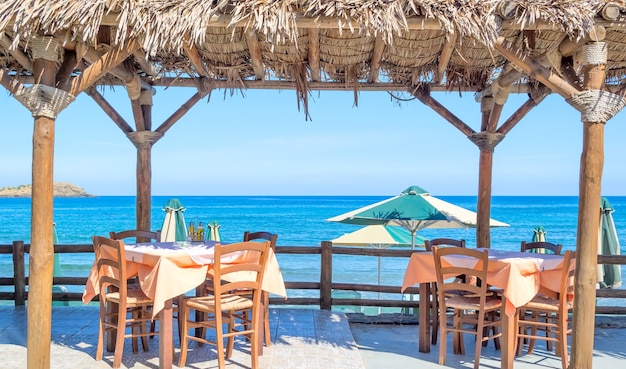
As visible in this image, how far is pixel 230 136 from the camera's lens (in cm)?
4178

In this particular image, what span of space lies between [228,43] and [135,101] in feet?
5.12

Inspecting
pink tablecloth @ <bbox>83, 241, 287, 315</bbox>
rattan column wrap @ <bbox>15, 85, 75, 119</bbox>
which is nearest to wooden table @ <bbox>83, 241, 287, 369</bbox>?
pink tablecloth @ <bbox>83, 241, 287, 315</bbox>

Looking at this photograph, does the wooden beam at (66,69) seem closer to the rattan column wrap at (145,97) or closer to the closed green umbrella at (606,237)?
the rattan column wrap at (145,97)

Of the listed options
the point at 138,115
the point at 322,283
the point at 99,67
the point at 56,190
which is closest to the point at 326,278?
the point at 322,283

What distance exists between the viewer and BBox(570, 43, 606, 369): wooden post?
141 inches

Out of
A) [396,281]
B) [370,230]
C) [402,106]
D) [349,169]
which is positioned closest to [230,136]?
[349,169]

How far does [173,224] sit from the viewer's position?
6953 mm

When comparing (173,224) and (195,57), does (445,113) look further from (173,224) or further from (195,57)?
(173,224)

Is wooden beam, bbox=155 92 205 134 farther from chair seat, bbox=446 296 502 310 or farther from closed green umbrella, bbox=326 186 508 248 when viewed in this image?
chair seat, bbox=446 296 502 310

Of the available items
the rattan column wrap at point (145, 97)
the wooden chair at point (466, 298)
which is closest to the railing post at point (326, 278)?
the wooden chair at point (466, 298)

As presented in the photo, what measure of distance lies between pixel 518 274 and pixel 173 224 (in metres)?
4.31

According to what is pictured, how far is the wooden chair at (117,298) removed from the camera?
12.7 ft

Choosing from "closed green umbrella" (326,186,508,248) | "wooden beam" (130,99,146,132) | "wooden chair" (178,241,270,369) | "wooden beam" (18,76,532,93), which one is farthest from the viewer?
"closed green umbrella" (326,186,508,248)

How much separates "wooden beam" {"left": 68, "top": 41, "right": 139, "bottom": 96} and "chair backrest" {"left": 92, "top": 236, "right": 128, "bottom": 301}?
1.01 metres
